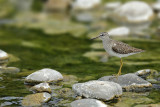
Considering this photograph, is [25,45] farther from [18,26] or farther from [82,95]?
[82,95]

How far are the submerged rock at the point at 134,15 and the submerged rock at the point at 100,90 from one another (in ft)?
45.3

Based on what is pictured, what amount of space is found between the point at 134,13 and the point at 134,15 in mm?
239

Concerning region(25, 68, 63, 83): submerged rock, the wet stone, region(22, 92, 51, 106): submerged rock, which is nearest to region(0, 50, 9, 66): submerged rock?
region(25, 68, 63, 83): submerged rock

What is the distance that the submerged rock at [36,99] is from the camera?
886 cm

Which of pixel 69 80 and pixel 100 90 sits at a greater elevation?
pixel 69 80

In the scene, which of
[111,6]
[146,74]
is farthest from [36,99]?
[111,6]

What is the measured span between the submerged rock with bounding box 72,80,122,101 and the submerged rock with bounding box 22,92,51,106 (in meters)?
0.96

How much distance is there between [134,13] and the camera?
22891 mm

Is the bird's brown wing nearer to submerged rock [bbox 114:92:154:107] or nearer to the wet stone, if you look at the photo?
the wet stone

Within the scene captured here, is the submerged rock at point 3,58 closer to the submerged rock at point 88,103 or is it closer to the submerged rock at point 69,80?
the submerged rock at point 69,80

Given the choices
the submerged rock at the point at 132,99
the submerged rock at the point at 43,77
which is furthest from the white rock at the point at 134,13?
the submerged rock at the point at 132,99

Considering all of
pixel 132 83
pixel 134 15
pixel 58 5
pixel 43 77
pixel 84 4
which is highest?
pixel 58 5

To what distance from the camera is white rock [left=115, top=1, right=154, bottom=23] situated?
23.0 metres

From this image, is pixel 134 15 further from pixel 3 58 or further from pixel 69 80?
pixel 69 80
